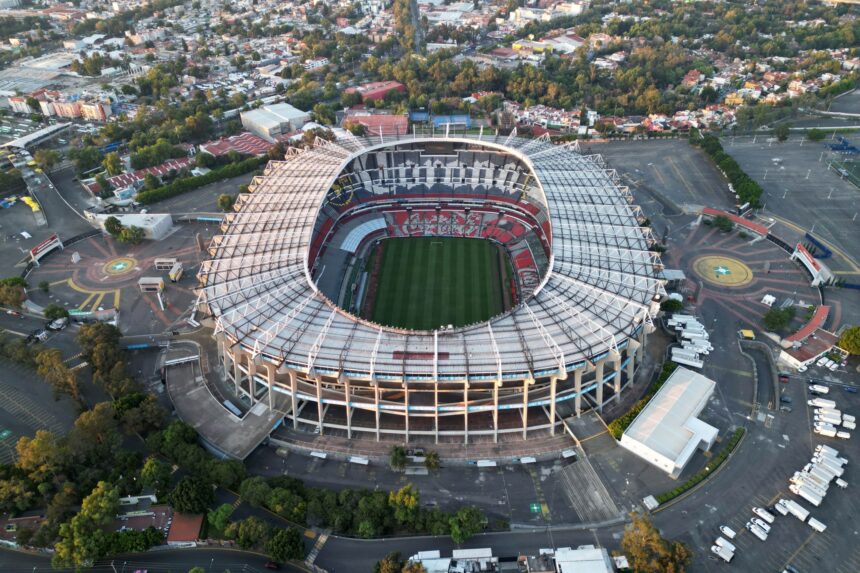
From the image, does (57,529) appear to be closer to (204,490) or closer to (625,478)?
(204,490)

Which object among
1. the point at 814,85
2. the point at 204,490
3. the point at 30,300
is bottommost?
the point at 30,300

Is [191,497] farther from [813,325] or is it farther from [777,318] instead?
[813,325]

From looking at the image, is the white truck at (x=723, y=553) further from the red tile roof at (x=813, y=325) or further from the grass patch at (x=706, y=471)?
the red tile roof at (x=813, y=325)

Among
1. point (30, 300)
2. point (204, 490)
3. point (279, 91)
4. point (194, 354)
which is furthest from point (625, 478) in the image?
point (279, 91)

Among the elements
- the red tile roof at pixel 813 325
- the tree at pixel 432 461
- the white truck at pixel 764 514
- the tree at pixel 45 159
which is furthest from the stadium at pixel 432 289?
the tree at pixel 45 159

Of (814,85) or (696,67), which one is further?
(696,67)

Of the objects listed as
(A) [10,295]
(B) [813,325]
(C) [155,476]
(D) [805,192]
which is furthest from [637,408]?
(A) [10,295]

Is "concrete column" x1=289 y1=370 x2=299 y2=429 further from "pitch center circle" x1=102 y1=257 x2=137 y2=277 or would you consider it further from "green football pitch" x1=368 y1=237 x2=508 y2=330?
"pitch center circle" x1=102 y1=257 x2=137 y2=277
